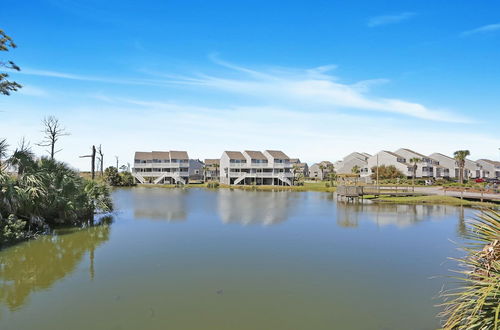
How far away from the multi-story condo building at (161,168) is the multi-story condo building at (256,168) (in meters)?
11.9

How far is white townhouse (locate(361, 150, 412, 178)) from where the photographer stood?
88.4m

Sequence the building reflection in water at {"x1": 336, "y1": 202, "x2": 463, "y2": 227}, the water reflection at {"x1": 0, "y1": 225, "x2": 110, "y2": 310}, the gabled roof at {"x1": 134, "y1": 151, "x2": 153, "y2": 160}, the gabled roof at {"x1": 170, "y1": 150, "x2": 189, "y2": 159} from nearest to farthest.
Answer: the water reflection at {"x1": 0, "y1": 225, "x2": 110, "y2": 310}, the building reflection in water at {"x1": 336, "y1": 202, "x2": 463, "y2": 227}, the gabled roof at {"x1": 134, "y1": 151, "x2": 153, "y2": 160}, the gabled roof at {"x1": 170, "y1": 150, "x2": 189, "y2": 159}

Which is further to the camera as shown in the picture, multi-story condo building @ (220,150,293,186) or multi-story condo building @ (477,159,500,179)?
multi-story condo building @ (477,159,500,179)

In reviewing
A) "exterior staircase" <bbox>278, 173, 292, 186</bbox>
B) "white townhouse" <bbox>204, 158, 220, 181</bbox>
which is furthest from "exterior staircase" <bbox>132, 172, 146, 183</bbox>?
"exterior staircase" <bbox>278, 173, 292, 186</bbox>

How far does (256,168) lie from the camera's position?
87.8 m

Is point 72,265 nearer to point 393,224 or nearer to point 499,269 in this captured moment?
point 499,269

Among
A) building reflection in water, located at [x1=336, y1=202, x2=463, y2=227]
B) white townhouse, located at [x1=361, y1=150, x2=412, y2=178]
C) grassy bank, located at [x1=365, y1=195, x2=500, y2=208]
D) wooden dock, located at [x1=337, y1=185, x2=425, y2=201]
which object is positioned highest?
white townhouse, located at [x1=361, y1=150, x2=412, y2=178]

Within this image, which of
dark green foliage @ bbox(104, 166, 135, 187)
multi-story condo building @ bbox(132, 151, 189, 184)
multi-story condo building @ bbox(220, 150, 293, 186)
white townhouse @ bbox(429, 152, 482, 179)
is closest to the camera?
dark green foliage @ bbox(104, 166, 135, 187)

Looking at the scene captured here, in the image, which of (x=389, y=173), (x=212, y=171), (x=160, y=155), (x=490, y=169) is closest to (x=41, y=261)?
(x=160, y=155)

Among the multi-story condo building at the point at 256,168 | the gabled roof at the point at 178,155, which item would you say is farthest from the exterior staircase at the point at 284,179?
the gabled roof at the point at 178,155

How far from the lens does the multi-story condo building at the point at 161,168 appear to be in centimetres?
8956

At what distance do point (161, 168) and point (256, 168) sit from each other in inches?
1008

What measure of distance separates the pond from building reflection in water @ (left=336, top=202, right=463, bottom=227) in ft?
13.6

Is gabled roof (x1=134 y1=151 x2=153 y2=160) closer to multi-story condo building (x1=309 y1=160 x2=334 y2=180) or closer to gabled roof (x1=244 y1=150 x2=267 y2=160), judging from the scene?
gabled roof (x1=244 y1=150 x2=267 y2=160)
